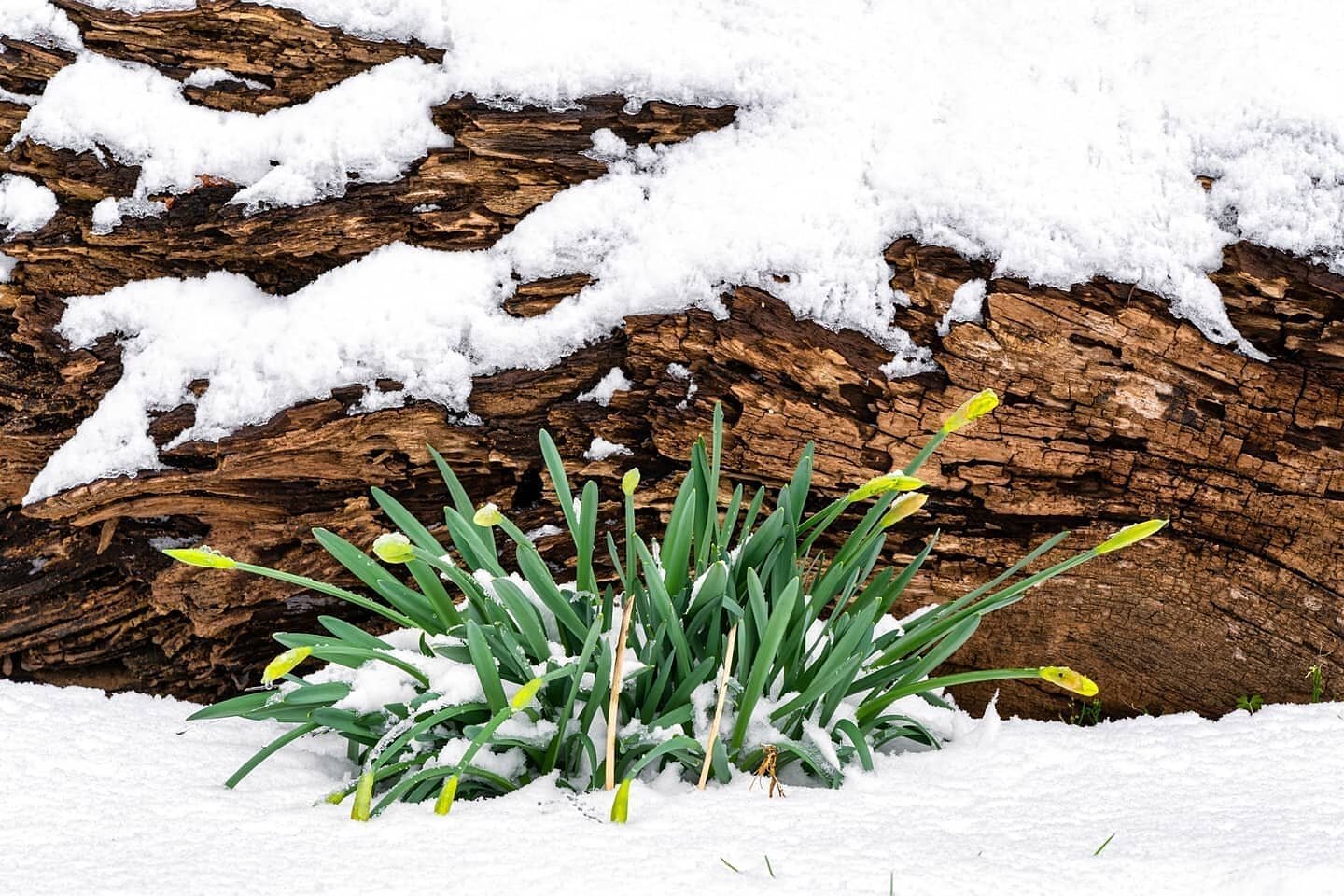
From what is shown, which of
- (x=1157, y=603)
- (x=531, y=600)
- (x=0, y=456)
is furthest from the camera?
(x=0, y=456)

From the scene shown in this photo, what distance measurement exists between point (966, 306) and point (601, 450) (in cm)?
92

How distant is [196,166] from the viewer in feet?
8.94

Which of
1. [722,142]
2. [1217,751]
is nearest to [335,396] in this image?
[722,142]

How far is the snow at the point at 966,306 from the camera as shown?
A: 2465 millimetres

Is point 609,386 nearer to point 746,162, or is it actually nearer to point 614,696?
point 746,162

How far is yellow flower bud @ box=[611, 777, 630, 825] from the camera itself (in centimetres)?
161

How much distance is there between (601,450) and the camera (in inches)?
104

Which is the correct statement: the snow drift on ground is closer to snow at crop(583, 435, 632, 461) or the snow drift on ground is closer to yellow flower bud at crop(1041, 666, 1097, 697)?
snow at crop(583, 435, 632, 461)

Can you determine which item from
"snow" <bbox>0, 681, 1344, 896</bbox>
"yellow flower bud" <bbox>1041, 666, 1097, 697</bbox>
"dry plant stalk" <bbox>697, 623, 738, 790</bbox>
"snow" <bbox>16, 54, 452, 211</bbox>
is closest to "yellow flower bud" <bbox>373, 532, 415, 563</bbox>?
"snow" <bbox>0, 681, 1344, 896</bbox>

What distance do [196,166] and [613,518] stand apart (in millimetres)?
1369

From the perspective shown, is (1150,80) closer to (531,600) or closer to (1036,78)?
(1036,78)

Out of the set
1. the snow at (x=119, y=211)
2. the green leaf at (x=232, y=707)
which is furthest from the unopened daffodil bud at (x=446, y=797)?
the snow at (x=119, y=211)

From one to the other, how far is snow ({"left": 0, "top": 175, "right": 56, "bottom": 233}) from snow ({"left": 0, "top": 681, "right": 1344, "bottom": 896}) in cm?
122

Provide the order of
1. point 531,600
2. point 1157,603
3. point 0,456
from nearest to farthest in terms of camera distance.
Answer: point 531,600
point 1157,603
point 0,456
